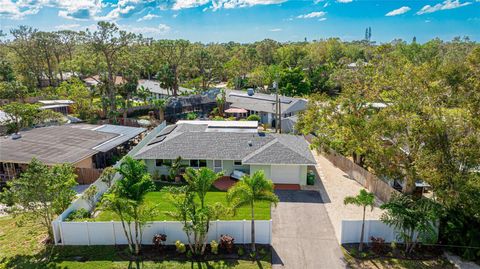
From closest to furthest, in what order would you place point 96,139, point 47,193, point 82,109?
1. point 47,193
2. point 96,139
3. point 82,109

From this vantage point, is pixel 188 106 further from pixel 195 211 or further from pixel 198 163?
pixel 195 211

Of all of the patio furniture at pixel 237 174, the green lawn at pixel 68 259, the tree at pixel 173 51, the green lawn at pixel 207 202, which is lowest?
the green lawn at pixel 68 259

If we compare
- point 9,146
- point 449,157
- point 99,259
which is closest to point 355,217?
point 449,157

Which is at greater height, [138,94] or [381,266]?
[138,94]

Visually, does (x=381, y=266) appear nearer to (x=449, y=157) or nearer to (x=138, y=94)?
(x=449, y=157)

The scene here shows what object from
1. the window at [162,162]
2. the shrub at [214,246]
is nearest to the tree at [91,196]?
the window at [162,162]

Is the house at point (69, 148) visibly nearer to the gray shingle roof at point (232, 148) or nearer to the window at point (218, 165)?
the gray shingle roof at point (232, 148)

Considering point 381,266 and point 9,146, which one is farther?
point 9,146
